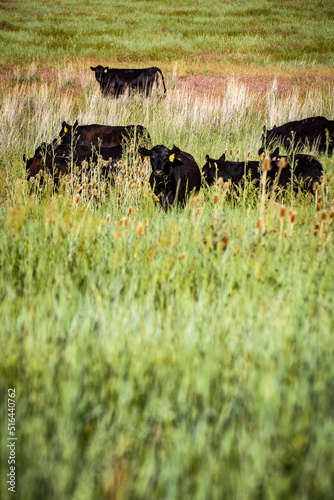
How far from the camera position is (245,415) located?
1486 mm

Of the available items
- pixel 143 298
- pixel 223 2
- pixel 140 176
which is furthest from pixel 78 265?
pixel 223 2

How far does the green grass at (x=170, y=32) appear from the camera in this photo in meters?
25.6

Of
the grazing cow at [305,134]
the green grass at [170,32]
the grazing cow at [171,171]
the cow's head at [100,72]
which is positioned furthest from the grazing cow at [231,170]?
the green grass at [170,32]

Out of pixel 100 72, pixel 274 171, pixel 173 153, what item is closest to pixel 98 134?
pixel 173 153

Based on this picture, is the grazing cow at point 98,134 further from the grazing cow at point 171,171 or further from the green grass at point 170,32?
the green grass at point 170,32

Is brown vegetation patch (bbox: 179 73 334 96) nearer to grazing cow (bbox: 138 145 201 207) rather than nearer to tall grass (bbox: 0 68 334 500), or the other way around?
grazing cow (bbox: 138 145 201 207)

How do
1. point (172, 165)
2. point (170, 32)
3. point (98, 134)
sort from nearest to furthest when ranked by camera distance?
point (172, 165)
point (98, 134)
point (170, 32)

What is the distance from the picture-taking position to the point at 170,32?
34375mm

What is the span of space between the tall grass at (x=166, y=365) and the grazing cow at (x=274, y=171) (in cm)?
246

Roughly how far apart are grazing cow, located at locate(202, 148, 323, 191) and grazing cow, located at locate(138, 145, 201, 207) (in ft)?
0.91

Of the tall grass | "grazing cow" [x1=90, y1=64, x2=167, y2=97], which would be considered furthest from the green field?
"grazing cow" [x1=90, y1=64, x2=167, y2=97]

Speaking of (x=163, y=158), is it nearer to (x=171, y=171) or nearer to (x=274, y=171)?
(x=171, y=171)

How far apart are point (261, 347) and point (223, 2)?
50194 mm

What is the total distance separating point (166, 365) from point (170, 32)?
36884 millimetres
